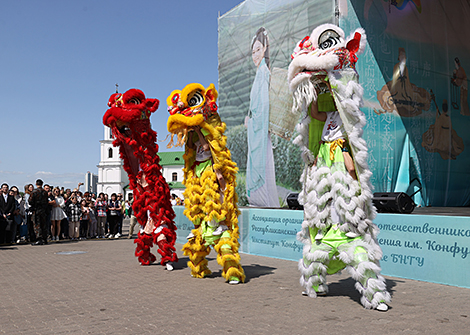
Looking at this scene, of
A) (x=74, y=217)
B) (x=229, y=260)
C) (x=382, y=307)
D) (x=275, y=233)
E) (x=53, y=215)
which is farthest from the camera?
(x=74, y=217)

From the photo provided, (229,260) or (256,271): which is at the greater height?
(229,260)

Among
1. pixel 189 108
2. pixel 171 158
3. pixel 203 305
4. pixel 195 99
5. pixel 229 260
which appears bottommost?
pixel 203 305

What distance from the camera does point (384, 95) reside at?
14.8 m

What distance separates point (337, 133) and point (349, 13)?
10.9 metres

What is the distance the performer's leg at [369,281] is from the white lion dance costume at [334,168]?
0.03 feet

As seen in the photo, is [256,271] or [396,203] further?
[396,203]

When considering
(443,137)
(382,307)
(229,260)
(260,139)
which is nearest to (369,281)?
(382,307)

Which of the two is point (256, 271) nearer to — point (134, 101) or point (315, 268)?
point (315, 268)

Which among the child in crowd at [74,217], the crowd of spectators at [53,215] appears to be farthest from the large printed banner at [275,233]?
the child in crowd at [74,217]

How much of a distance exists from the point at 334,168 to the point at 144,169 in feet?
12.6

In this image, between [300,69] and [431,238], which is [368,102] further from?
[300,69]

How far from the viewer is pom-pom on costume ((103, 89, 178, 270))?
7.13m

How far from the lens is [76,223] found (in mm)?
13391

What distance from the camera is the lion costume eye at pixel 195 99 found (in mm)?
6156
